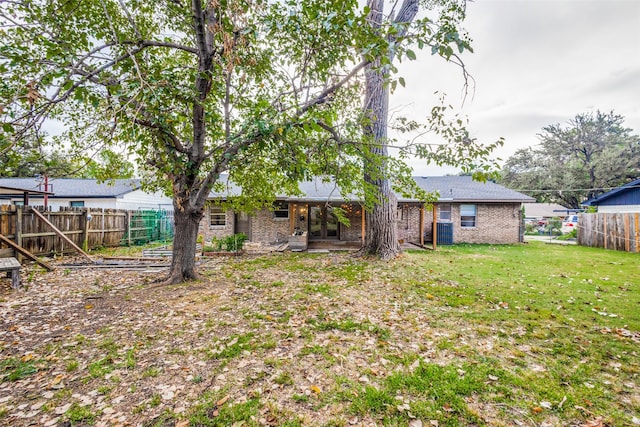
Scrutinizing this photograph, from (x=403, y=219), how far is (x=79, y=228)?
1596 cm

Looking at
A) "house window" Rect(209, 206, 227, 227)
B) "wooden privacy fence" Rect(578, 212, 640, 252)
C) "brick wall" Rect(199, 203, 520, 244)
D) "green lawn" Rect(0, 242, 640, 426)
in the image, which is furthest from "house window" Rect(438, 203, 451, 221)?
"house window" Rect(209, 206, 227, 227)

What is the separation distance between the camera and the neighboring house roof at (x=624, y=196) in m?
15.4

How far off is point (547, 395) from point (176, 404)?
357 centimetres

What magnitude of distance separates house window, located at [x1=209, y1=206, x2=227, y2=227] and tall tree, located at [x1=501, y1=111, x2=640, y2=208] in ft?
113

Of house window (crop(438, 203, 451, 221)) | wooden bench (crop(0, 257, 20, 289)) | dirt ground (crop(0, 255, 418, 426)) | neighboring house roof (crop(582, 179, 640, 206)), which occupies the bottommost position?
dirt ground (crop(0, 255, 418, 426))

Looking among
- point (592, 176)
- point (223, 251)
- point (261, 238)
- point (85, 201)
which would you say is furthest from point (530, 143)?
point (85, 201)

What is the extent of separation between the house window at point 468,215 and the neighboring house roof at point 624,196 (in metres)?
8.39

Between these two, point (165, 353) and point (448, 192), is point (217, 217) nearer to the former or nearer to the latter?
point (165, 353)

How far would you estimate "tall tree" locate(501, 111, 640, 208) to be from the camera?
28219 mm

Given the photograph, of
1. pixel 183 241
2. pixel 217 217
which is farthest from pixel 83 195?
pixel 183 241

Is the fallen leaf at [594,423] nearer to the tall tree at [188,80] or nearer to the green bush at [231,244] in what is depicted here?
the tall tree at [188,80]

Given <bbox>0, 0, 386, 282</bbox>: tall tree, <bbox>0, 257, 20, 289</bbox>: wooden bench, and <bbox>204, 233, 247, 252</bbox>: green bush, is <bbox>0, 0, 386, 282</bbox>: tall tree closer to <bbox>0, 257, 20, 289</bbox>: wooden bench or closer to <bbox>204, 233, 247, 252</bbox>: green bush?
<bbox>0, 257, 20, 289</bbox>: wooden bench

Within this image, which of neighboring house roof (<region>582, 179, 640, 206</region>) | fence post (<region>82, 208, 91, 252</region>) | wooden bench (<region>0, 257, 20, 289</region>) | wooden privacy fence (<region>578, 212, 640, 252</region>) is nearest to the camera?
wooden bench (<region>0, 257, 20, 289</region>)

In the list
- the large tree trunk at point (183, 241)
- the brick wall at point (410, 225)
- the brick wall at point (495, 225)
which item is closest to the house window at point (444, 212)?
the brick wall at point (410, 225)
